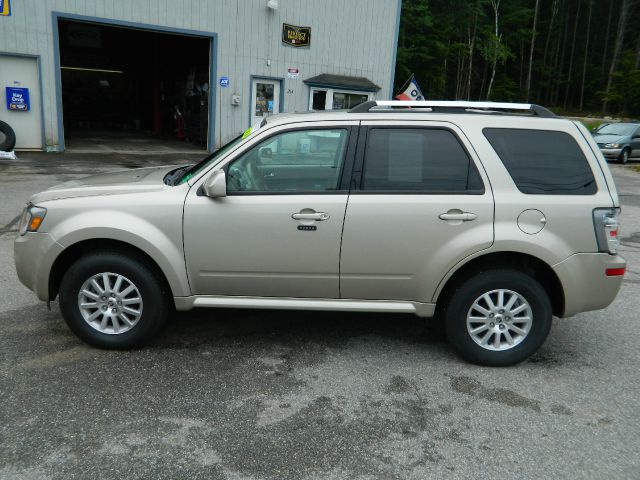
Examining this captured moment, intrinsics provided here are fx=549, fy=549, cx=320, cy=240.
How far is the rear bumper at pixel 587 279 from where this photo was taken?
3.94 m

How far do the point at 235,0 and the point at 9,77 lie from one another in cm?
698

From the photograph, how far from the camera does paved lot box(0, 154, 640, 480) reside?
2.94 metres

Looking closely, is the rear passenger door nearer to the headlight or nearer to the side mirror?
the side mirror

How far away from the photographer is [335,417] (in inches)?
133

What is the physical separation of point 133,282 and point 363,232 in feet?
5.61

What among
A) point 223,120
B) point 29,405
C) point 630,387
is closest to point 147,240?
point 29,405

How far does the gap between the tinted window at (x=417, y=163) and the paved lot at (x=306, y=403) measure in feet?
4.40

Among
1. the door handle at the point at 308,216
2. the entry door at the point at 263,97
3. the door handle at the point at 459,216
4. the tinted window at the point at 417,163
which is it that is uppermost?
the entry door at the point at 263,97

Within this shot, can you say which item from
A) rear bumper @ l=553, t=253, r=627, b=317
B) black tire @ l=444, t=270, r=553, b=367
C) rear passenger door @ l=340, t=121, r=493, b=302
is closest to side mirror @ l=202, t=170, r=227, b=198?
rear passenger door @ l=340, t=121, r=493, b=302

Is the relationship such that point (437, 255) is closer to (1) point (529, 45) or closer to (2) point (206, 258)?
(2) point (206, 258)

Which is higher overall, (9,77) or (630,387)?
(9,77)

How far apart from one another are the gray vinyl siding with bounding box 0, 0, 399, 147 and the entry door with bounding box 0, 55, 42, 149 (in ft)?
0.73

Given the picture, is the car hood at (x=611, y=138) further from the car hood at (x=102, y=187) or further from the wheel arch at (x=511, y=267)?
the car hood at (x=102, y=187)

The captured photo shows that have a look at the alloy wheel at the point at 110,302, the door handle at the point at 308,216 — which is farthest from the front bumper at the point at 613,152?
the alloy wheel at the point at 110,302
